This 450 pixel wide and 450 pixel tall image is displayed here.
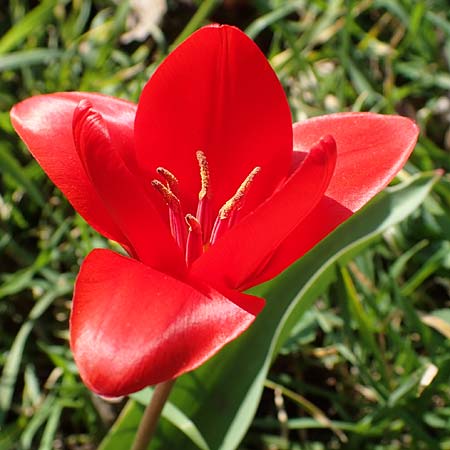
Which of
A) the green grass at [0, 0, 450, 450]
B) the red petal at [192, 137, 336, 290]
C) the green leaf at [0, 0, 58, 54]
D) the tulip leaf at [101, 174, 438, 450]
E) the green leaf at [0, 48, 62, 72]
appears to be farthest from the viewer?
the green leaf at [0, 0, 58, 54]

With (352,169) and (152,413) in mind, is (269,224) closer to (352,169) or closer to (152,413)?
(352,169)

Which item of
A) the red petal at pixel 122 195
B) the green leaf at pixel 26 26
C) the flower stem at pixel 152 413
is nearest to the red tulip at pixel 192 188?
the red petal at pixel 122 195

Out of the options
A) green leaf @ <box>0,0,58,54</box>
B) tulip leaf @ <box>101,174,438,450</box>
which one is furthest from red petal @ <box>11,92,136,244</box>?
green leaf @ <box>0,0,58,54</box>

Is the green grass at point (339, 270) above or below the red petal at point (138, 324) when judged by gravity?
below

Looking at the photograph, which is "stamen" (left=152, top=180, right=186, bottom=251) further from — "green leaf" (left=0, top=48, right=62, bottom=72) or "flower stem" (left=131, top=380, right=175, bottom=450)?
"green leaf" (left=0, top=48, right=62, bottom=72)

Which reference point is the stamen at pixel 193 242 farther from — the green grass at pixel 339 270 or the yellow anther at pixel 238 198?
the green grass at pixel 339 270

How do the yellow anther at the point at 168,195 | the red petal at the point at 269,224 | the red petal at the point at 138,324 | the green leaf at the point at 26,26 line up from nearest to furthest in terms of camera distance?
the red petal at the point at 138,324 → the red petal at the point at 269,224 → the yellow anther at the point at 168,195 → the green leaf at the point at 26,26

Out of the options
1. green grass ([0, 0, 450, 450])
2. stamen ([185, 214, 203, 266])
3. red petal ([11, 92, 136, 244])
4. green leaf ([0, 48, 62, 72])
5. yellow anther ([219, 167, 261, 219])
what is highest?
red petal ([11, 92, 136, 244])
